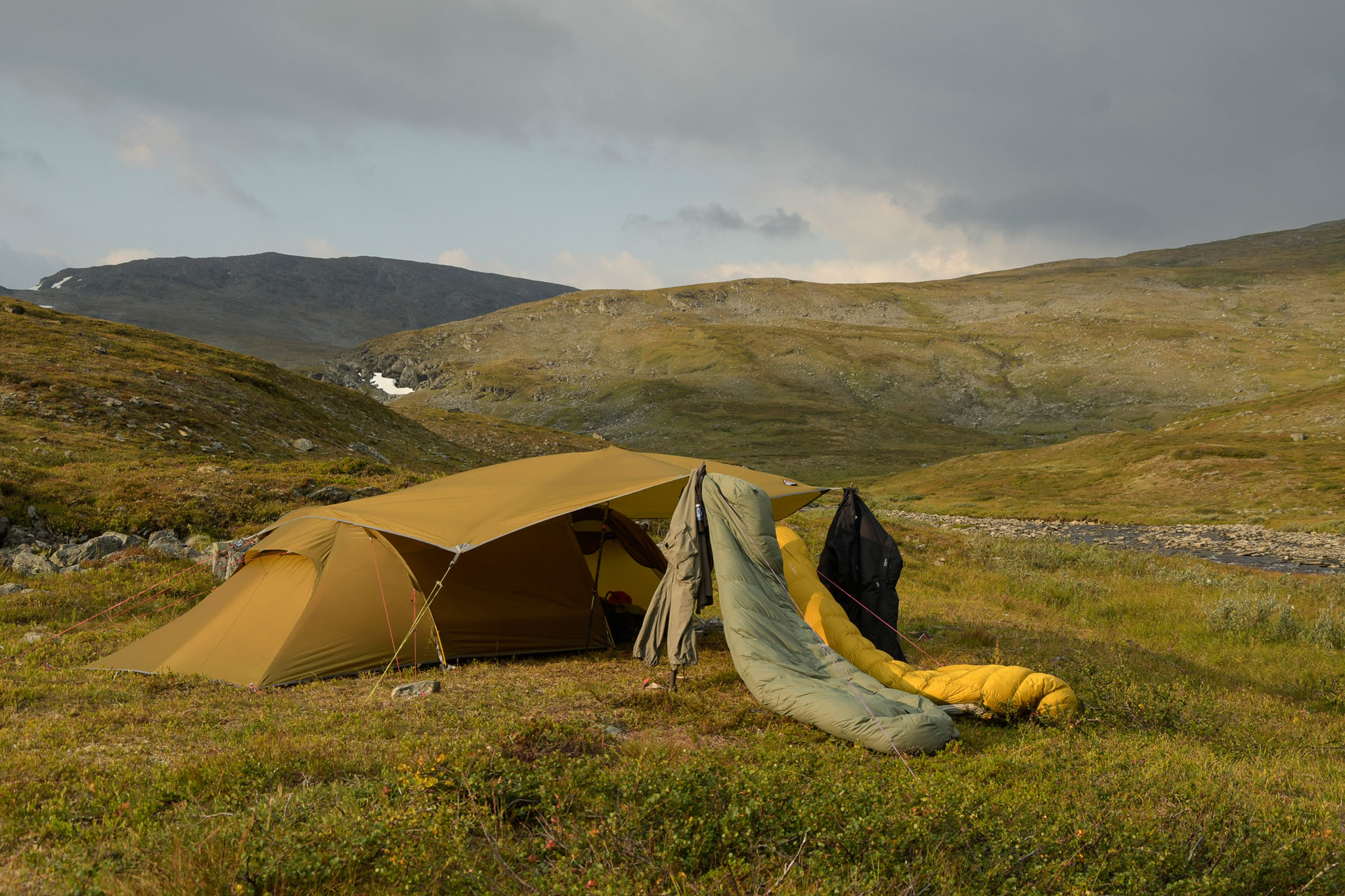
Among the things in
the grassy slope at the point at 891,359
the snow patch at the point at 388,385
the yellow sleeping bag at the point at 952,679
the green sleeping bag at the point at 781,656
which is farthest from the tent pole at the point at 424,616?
the snow patch at the point at 388,385

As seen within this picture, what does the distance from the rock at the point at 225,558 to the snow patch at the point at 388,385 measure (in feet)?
431

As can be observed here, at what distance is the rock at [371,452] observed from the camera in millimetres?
30219

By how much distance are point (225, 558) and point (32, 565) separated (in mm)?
3247

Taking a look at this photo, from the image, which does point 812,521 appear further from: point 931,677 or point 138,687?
point 138,687

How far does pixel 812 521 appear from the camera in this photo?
86.2 ft

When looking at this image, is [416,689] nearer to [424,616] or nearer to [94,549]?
[424,616]

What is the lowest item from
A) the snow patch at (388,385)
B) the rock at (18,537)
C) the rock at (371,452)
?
the rock at (18,537)

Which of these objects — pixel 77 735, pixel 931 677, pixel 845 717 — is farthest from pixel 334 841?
pixel 931 677

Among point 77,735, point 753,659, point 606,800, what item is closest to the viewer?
point 606,800

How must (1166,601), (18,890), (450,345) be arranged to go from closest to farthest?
(18,890) < (1166,601) < (450,345)

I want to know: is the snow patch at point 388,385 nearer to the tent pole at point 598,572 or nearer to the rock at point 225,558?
the rock at point 225,558

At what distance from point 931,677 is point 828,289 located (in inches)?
7796

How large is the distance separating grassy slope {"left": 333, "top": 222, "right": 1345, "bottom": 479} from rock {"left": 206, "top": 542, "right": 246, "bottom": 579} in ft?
207

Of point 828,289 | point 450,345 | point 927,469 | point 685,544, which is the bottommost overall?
point 927,469
